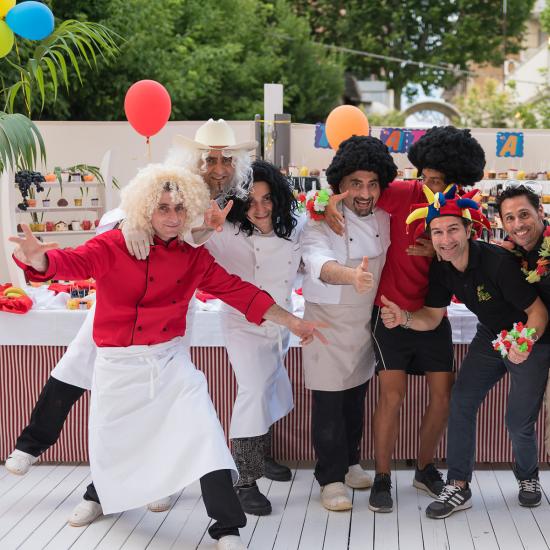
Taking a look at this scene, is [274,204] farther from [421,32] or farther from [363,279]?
[421,32]

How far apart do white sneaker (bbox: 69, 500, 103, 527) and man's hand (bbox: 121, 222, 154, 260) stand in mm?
1119

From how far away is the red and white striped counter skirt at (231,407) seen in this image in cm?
420

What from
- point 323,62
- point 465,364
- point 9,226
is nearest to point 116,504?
point 465,364

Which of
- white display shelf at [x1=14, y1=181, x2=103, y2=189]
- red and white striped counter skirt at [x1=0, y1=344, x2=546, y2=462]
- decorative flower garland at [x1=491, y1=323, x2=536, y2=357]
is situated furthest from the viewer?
white display shelf at [x1=14, y1=181, x2=103, y2=189]

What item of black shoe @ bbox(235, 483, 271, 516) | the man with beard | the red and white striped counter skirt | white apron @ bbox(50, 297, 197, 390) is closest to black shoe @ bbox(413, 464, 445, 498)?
the man with beard

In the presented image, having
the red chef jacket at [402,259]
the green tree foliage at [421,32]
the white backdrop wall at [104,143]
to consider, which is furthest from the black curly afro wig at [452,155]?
the green tree foliage at [421,32]

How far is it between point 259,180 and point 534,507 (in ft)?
6.09

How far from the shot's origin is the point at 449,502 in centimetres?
367

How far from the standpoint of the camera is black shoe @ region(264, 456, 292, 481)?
161 inches

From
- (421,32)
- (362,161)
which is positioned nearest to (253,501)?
(362,161)

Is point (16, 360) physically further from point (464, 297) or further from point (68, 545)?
point (464, 297)

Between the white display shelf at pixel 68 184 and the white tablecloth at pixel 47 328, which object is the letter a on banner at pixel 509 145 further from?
the white tablecloth at pixel 47 328

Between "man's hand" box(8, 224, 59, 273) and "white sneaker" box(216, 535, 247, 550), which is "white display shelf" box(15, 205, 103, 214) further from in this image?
"white sneaker" box(216, 535, 247, 550)

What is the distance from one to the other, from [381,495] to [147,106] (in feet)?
12.0
